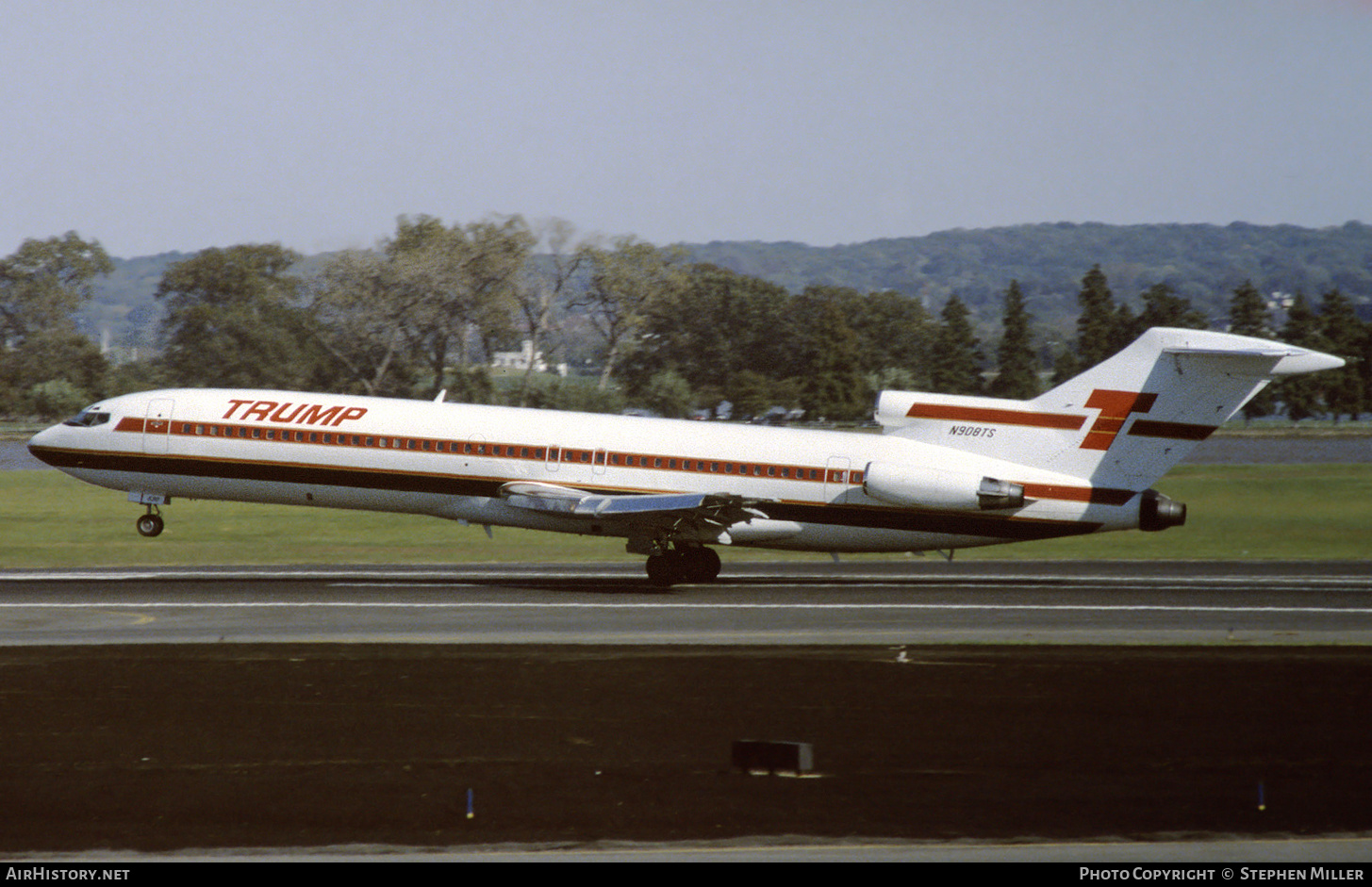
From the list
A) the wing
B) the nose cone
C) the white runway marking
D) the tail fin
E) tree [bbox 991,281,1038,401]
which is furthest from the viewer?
tree [bbox 991,281,1038,401]

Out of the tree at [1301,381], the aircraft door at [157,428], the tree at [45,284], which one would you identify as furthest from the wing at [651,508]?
the tree at [45,284]

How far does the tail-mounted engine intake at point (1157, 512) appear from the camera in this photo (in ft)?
94.0

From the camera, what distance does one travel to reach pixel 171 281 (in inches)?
4112

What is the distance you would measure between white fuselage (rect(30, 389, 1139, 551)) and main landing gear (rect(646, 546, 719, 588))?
0.97 meters

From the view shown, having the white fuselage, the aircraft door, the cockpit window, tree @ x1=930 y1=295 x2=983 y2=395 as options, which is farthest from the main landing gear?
tree @ x1=930 y1=295 x2=983 y2=395

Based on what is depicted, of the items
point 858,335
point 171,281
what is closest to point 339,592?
point 858,335

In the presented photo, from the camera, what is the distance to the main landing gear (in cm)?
2947

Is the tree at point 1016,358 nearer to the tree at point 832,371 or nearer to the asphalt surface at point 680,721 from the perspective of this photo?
the tree at point 832,371

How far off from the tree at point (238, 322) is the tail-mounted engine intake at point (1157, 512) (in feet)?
201

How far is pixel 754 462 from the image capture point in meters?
29.5

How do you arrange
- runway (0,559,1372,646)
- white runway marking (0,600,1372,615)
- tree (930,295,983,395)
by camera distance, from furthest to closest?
tree (930,295,983,395) → white runway marking (0,600,1372,615) → runway (0,559,1372,646)

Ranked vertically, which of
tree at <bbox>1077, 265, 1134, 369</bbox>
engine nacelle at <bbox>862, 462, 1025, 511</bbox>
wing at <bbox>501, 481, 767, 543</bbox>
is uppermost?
tree at <bbox>1077, 265, 1134, 369</bbox>

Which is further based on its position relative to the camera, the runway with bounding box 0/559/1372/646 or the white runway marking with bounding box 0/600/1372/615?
the white runway marking with bounding box 0/600/1372/615

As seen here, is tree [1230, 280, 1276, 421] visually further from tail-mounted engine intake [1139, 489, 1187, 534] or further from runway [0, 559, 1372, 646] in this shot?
tail-mounted engine intake [1139, 489, 1187, 534]
